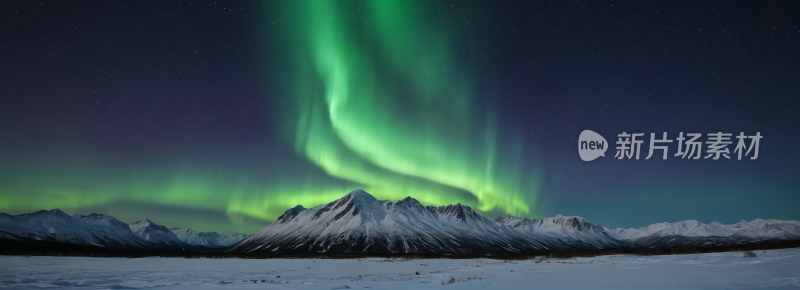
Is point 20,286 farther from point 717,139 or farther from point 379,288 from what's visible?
point 717,139

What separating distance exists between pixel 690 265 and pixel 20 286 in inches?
2156

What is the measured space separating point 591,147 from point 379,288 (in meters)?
39.3

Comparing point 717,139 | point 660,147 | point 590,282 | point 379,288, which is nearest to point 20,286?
point 379,288

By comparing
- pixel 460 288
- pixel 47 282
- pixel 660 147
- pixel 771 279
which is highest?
pixel 660 147

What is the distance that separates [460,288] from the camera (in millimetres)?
28344

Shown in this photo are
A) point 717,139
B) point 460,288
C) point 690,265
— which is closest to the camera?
point 460,288

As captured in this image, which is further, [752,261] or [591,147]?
[591,147]

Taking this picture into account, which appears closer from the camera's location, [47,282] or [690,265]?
[47,282]

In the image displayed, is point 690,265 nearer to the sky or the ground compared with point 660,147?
nearer to the ground

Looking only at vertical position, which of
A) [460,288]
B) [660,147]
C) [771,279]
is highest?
[660,147]

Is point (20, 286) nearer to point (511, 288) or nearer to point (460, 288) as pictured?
point (460, 288)

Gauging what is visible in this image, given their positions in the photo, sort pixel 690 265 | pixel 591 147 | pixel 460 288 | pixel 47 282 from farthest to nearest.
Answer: pixel 591 147 < pixel 690 265 < pixel 47 282 < pixel 460 288

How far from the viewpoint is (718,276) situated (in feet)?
95.1

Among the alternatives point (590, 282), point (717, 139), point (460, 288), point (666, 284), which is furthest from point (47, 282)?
point (717, 139)
